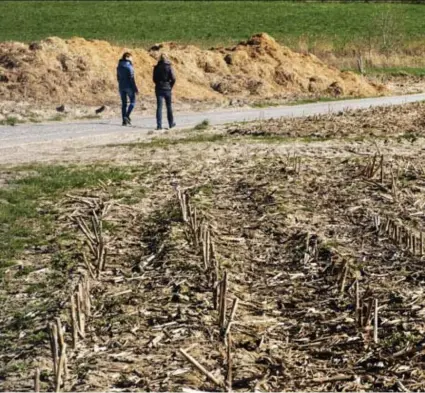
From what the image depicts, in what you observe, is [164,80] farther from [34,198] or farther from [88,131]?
[34,198]

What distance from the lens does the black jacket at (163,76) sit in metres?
19.7

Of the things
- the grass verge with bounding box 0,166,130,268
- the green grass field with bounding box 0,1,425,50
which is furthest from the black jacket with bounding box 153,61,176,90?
the green grass field with bounding box 0,1,425,50

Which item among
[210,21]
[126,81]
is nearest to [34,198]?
[126,81]

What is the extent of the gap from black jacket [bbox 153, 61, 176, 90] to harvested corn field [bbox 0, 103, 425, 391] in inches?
246

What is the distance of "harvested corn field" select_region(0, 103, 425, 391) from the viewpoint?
19.4 feet

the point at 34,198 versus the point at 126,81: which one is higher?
the point at 126,81

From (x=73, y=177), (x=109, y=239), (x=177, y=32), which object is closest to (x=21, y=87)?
(x=73, y=177)

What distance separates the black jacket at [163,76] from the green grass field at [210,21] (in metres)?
23.3

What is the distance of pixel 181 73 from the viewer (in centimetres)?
3009

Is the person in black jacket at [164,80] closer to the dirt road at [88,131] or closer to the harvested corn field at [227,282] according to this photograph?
the dirt road at [88,131]

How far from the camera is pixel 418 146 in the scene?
49.6ft

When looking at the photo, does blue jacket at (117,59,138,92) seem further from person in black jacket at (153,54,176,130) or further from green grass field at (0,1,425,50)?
green grass field at (0,1,425,50)

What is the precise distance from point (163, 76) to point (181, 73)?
1043cm

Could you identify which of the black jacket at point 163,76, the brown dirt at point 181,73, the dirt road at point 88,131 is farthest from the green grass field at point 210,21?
the black jacket at point 163,76
